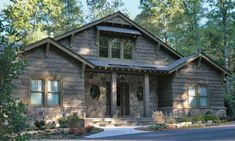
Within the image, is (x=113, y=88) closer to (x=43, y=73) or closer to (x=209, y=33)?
(x=43, y=73)

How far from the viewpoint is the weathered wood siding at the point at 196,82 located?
2553 centimetres

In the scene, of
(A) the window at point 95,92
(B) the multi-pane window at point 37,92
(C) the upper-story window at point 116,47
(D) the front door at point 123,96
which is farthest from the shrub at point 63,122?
(C) the upper-story window at point 116,47

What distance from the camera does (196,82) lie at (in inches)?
1041

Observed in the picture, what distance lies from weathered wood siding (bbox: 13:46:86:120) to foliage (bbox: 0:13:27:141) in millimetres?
14885

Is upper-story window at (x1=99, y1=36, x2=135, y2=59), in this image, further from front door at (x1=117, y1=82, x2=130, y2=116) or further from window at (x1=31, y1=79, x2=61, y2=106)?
window at (x1=31, y1=79, x2=61, y2=106)

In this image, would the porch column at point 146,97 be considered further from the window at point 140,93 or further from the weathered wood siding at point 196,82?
the weathered wood siding at point 196,82

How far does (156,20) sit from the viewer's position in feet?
153

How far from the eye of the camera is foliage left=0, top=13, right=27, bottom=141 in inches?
227

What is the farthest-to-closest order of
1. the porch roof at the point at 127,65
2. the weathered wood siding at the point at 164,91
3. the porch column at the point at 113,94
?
1. the weathered wood siding at the point at 164,91
2. the porch roof at the point at 127,65
3. the porch column at the point at 113,94

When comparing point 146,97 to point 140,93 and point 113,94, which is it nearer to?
point 140,93

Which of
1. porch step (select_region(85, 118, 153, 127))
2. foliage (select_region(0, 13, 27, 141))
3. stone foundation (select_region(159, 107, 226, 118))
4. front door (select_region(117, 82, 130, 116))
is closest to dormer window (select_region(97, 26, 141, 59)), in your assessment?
front door (select_region(117, 82, 130, 116))

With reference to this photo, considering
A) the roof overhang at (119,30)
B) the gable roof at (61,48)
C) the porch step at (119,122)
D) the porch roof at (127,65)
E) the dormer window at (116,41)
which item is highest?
the roof overhang at (119,30)

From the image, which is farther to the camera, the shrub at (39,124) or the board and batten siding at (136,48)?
the board and batten siding at (136,48)

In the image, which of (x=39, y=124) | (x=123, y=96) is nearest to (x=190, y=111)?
(x=123, y=96)
